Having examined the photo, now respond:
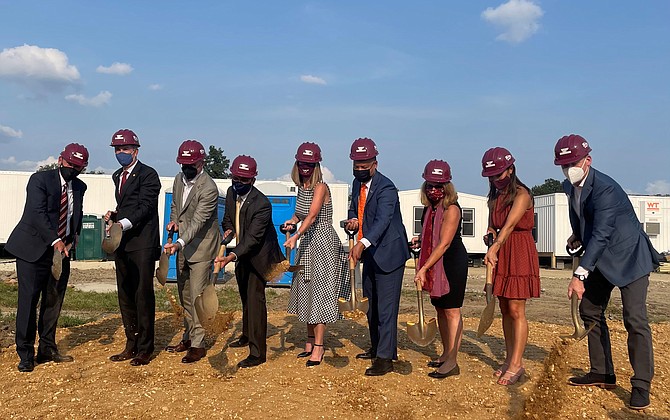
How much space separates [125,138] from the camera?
613cm

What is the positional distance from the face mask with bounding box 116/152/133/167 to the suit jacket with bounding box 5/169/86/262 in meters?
0.61

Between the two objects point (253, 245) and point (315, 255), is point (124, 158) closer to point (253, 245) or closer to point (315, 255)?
point (253, 245)

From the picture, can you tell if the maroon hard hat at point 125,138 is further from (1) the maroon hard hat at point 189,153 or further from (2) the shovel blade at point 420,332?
(2) the shovel blade at point 420,332

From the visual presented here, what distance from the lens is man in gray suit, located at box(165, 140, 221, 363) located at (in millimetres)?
6027

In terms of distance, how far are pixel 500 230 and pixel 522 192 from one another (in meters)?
0.37

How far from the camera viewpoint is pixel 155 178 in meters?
6.30

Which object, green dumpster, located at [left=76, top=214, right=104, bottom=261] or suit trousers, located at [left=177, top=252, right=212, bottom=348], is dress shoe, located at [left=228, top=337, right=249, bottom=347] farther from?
green dumpster, located at [left=76, top=214, right=104, bottom=261]

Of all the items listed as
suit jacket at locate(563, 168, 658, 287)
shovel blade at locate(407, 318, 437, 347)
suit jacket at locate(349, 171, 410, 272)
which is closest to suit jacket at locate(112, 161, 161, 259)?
suit jacket at locate(349, 171, 410, 272)

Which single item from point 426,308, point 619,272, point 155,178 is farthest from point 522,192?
point 426,308

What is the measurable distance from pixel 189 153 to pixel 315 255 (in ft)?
5.07

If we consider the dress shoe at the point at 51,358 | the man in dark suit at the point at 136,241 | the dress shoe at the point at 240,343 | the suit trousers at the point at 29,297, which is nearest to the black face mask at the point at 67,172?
the man in dark suit at the point at 136,241

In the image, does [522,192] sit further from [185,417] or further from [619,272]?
[185,417]

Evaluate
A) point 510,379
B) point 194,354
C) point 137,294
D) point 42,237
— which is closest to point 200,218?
point 137,294

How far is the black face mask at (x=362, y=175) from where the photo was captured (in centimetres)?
573
